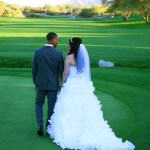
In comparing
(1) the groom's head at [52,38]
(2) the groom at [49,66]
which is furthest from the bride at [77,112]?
(1) the groom's head at [52,38]

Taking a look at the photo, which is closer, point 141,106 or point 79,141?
point 79,141

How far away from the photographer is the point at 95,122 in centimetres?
809

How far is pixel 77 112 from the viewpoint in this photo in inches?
323

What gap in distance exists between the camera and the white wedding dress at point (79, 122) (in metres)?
7.72

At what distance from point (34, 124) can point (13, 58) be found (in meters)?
16.1

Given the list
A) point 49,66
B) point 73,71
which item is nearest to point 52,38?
point 49,66

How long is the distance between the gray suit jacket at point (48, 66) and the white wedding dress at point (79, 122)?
0.28m

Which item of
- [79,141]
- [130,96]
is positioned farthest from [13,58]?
[79,141]

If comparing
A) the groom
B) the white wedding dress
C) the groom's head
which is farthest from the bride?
the groom's head

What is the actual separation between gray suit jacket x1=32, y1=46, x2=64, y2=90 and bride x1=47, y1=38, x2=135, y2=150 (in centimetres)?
23

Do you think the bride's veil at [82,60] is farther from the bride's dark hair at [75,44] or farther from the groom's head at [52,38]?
the groom's head at [52,38]

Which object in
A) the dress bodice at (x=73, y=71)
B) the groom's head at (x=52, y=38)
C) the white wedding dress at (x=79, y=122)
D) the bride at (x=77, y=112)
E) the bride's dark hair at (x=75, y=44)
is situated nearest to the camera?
the white wedding dress at (x=79, y=122)

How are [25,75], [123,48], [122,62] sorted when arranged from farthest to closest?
[123,48] → [122,62] → [25,75]

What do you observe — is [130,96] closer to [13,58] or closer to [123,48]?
[13,58]
